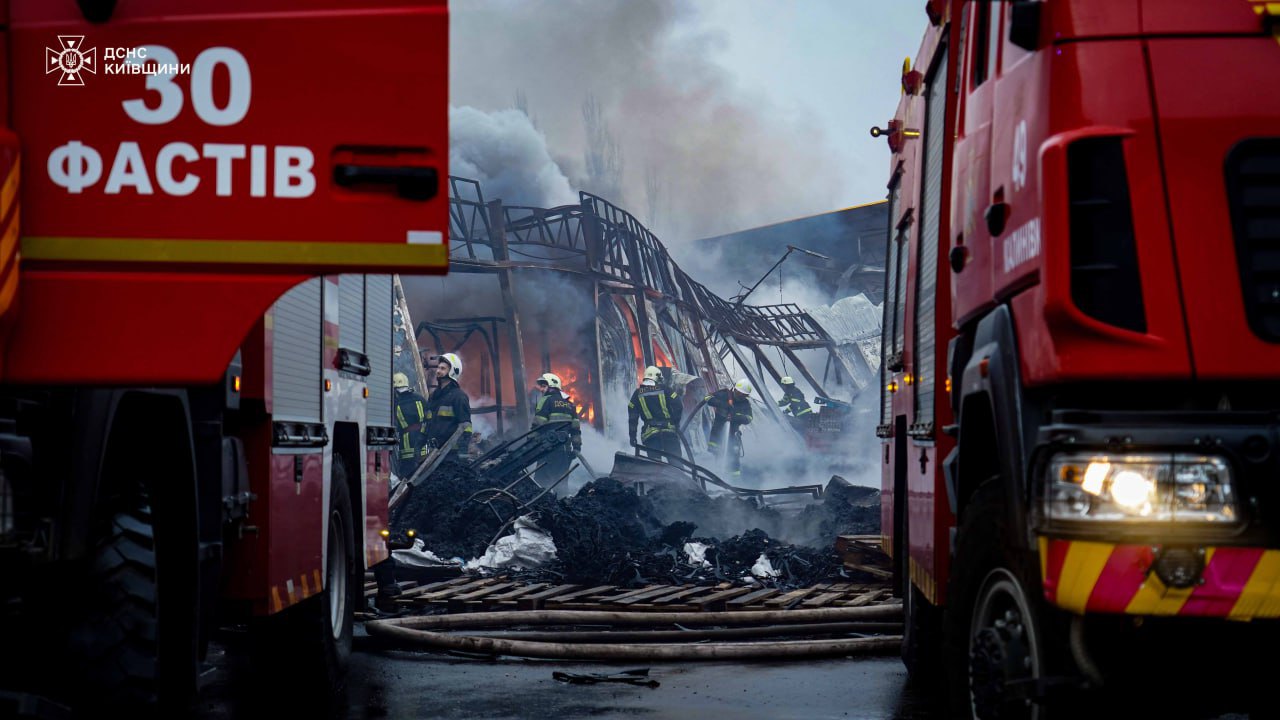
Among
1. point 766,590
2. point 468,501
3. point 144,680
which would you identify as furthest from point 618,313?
point 144,680

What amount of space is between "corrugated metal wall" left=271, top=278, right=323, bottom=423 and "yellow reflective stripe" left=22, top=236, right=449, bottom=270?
8.35 feet

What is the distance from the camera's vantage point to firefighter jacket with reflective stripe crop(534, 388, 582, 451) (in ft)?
59.3

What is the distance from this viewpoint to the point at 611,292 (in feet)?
102

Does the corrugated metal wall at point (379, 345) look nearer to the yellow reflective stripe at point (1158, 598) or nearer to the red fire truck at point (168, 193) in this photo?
the red fire truck at point (168, 193)

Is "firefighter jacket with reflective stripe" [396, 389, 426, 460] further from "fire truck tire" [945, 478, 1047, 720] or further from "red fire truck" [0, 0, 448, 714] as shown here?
"red fire truck" [0, 0, 448, 714]

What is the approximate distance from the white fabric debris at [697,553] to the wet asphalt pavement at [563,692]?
14.6 feet

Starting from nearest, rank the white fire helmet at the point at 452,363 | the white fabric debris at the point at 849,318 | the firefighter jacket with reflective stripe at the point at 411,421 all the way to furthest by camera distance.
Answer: the firefighter jacket with reflective stripe at the point at 411,421 < the white fire helmet at the point at 452,363 < the white fabric debris at the point at 849,318

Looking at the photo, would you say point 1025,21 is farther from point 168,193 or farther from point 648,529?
point 648,529

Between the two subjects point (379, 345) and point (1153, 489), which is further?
point (379, 345)

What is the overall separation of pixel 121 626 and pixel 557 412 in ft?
48.0

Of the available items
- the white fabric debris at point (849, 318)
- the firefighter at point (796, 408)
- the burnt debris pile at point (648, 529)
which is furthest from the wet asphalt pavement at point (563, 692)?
the white fabric debris at point (849, 318)

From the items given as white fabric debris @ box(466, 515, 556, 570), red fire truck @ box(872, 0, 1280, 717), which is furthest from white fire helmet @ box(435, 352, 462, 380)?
red fire truck @ box(872, 0, 1280, 717)

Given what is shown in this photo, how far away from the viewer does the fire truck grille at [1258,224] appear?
311 cm

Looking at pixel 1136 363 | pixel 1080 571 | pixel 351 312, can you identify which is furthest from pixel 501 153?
pixel 1080 571
